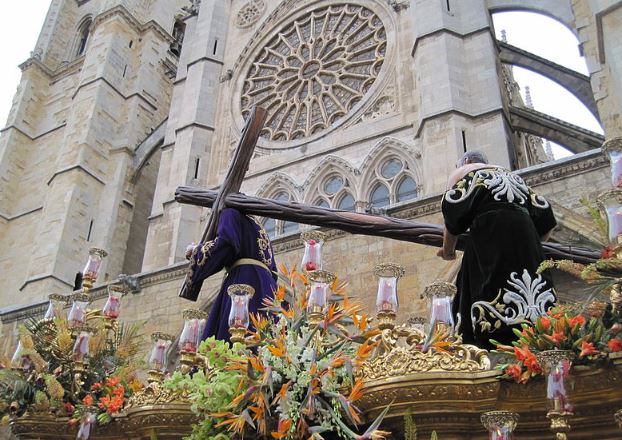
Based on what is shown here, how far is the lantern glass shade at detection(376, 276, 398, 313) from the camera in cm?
300

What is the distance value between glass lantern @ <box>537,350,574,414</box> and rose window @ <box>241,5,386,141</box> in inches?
560

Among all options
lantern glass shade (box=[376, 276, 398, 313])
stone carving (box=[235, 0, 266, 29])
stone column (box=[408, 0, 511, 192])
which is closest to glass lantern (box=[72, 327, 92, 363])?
lantern glass shade (box=[376, 276, 398, 313])

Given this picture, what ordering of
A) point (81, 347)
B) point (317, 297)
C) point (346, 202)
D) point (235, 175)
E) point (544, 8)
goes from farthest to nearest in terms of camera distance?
point (544, 8), point (346, 202), point (235, 175), point (81, 347), point (317, 297)

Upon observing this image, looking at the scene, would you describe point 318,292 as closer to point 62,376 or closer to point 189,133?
point 62,376

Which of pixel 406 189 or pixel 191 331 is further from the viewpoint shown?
pixel 406 189

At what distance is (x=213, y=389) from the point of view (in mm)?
2891

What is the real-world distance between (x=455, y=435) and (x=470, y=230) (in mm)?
1058

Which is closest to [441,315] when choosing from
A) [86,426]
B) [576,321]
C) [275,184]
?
[576,321]

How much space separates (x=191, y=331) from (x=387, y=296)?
120 centimetres

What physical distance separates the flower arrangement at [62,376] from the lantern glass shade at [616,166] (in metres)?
2.78

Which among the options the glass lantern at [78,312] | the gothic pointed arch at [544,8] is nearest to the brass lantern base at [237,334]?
the glass lantern at [78,312]

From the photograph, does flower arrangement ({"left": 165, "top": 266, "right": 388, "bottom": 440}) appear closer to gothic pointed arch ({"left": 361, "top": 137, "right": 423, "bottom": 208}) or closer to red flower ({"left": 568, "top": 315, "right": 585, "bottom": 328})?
red flower ({"left": 568, "top": 315, "right": 585, "bottom": 328})

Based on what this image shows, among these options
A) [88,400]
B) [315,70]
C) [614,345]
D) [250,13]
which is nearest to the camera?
[614,345]

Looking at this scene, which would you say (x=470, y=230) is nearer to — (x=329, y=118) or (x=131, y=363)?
(x=131, y=363)
